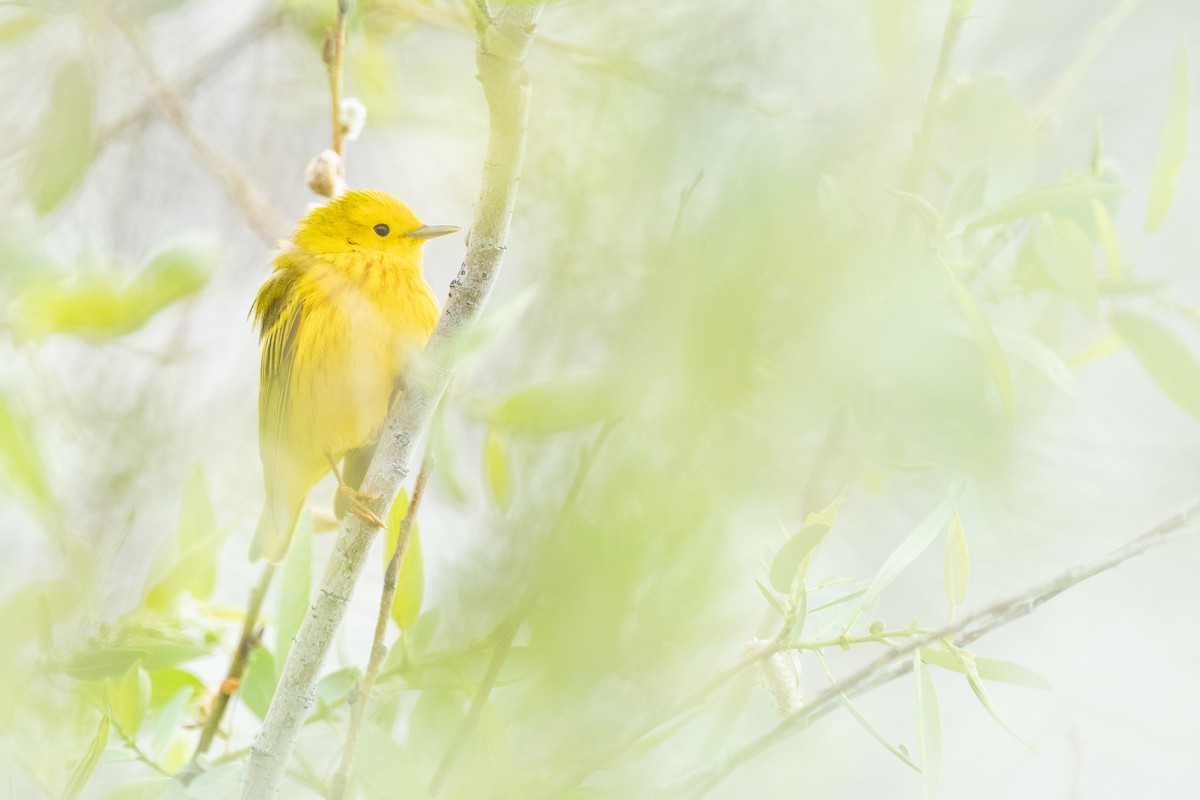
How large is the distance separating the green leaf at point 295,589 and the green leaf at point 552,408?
0.26 m

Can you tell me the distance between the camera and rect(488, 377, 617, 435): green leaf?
611 mm

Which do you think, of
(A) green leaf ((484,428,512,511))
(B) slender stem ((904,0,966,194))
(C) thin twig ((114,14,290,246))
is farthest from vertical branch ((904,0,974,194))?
(C) thin twig ((114,14,290,246))

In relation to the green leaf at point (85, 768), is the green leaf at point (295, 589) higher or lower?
higher

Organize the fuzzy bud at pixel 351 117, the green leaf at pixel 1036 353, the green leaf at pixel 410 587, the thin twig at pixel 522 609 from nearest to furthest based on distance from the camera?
the thin twig at pixel 522 609, the green leaf at pixel 1036 353, the green leaf at pixel 410 587, the fuzzy bud at pixel 351 117

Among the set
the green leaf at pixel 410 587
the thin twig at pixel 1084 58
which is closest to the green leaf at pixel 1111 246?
the thin twig at pixel 1084 58

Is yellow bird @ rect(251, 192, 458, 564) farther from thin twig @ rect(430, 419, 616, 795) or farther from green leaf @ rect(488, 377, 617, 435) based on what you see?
thin twig @ rect(430, 419, 616, 795)

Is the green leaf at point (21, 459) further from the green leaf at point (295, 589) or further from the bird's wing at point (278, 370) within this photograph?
the bird's wing at point (278, 370)

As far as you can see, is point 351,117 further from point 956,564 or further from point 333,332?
point 956,564

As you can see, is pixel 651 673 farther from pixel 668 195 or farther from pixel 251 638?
pixel 251 638

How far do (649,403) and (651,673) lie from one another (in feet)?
0.49

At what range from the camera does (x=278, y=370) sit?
4.68 ft

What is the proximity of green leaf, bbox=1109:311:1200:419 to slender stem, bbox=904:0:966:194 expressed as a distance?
7.5 inches

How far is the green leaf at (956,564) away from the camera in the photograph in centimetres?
62

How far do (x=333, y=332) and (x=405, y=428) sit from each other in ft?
2.16
